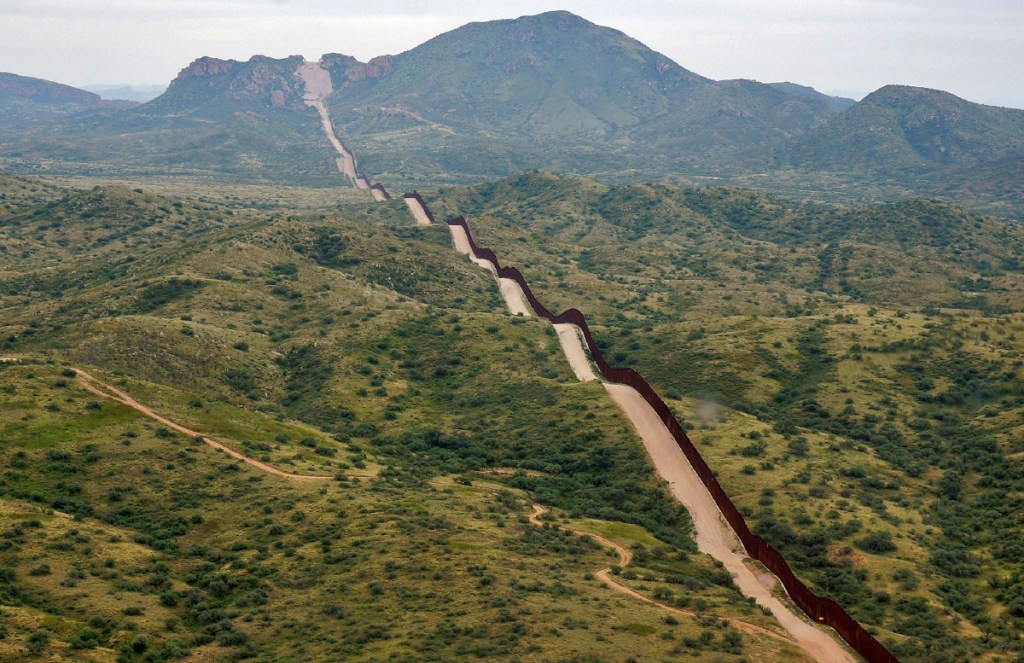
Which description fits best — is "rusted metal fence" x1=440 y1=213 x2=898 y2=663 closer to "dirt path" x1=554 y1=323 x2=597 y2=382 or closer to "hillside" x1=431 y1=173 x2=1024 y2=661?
"dirt path" x1=554 y1=323 x2=597 y2=382

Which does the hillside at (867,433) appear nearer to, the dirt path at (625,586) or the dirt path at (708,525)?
the dirt path at (708,525)

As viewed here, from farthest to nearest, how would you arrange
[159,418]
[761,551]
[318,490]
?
1. [159,418]
2. [318,490]
3. [761,551]

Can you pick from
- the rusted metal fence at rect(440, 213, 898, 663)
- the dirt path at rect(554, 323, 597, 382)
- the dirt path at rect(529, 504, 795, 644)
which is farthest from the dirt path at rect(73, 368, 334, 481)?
the dirt path at rect(554, 323, 597, 382)

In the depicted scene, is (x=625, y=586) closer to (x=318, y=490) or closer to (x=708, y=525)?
(x=708, y=525)

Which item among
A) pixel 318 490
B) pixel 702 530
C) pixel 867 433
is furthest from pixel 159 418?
pixel 867 433

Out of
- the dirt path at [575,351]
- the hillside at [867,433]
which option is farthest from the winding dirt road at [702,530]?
the hillside at [867,433]

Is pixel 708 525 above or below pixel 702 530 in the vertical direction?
above

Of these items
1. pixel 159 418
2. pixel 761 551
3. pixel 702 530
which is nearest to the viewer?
pixel 761 551

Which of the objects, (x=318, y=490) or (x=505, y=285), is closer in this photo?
(x=318, y=490)
